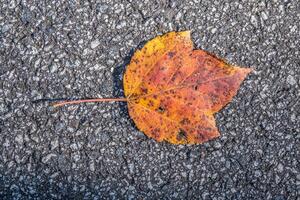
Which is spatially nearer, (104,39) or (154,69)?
(154,69)

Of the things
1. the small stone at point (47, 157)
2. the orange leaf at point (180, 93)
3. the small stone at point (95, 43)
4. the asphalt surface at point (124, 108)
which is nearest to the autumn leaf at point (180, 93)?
the orange leaf at point (180, 93)

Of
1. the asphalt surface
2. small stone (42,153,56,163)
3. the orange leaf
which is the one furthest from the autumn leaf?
small stone (42,153,56,163)

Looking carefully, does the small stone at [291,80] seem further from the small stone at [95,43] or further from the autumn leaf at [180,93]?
the small stone at [95,43]

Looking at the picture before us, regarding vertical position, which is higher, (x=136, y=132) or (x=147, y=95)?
(x=147, y=95)

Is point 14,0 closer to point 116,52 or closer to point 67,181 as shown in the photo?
point 116,52

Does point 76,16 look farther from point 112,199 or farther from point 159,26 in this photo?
point 112,199

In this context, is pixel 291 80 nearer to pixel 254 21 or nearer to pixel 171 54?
pixel 254 21

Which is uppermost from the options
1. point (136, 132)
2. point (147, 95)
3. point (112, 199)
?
point (147, 95)

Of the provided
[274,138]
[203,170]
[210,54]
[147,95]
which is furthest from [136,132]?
[274,138]
